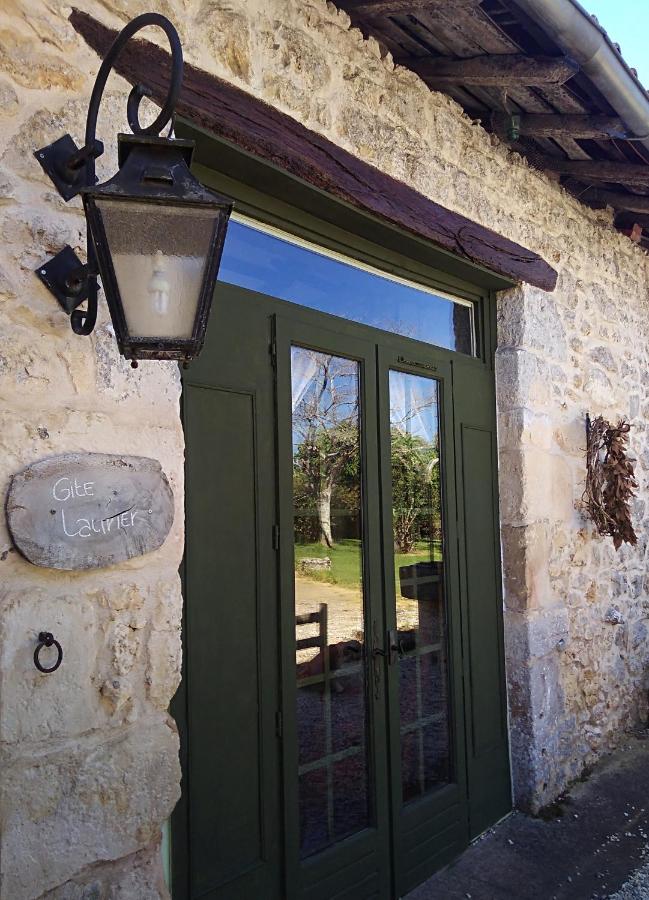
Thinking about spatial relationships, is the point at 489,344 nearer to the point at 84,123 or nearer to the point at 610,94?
the point at 610,94

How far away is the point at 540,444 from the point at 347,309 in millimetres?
1445

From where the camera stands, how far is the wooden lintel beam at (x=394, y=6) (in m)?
2.40

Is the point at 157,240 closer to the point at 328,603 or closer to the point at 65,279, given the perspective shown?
the point at 65,279

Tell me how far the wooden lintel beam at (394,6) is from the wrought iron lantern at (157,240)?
A: 1.26 meters

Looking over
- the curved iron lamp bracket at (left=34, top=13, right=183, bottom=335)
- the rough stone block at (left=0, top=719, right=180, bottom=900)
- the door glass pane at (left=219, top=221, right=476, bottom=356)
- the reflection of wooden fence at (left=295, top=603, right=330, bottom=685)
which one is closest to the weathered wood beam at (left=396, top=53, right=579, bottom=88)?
the door glass pane at (left=219, top=221, right=476, bottom=356)

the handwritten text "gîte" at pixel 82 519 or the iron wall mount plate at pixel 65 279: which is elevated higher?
the iron wall mount plate at pixel 65 279

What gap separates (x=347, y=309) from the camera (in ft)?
9.37

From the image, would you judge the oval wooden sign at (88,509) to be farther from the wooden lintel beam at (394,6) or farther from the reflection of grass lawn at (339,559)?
the wooden lintel beam at (394,6)

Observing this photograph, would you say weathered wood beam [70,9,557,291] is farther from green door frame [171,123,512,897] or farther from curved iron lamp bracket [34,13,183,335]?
curved iron lamp bracket [34,13,183,335]

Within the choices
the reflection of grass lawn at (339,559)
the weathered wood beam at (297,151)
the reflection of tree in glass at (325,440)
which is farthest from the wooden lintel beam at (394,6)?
the reflection of grass lawn at (339,559)

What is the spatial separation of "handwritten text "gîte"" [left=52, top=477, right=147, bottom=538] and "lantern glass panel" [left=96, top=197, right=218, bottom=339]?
45cm

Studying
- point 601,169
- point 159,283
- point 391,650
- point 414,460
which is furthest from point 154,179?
point 601,169

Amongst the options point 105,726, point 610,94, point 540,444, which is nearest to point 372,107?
point 610,94

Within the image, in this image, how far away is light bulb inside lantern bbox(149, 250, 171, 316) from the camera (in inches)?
56.9
